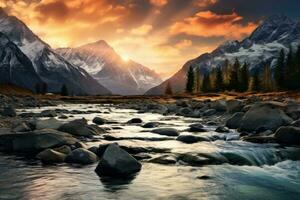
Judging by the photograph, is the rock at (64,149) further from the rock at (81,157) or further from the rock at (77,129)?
the rock at (77,129)

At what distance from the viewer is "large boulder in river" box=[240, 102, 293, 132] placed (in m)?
25.3

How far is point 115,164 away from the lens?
46.4ft

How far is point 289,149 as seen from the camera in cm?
1905

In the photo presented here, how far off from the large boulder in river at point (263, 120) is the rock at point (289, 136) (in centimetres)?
342

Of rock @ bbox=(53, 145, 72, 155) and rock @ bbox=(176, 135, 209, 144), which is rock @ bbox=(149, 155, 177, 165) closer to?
rock @ bbox=(53, 145, 72, 155)

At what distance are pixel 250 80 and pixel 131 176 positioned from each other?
371ft

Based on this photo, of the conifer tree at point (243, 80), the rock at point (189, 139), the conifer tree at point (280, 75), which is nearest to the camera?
the rock at point (189, 139)

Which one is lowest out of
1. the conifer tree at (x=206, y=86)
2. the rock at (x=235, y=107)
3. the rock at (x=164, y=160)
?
the rock at (x=164, y=160)

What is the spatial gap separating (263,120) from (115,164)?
14.1 metres

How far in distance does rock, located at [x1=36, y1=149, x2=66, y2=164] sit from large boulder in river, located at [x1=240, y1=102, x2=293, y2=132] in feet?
44.2

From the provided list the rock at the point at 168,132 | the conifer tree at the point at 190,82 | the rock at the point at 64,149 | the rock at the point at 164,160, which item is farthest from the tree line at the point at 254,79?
the rock at the point at 64,149

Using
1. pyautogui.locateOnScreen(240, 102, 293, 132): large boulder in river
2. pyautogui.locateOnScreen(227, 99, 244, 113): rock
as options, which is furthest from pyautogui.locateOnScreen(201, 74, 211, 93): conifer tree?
pyautogui.locateOnScreen(240, 102, 293, 132): large boulder in river

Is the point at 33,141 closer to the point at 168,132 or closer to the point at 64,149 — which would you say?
the point at 64,149

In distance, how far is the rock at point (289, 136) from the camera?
2076 centimetres
